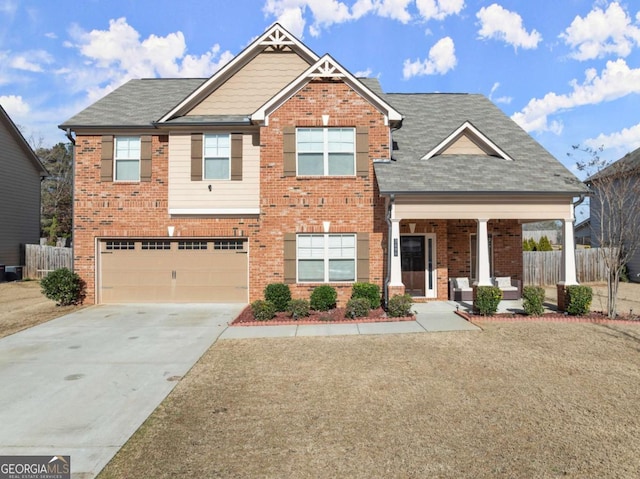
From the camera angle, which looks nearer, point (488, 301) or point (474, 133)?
point (488, 301)

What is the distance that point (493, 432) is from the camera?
454 cm

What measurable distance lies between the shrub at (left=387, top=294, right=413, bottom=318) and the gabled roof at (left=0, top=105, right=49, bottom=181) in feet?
78.6

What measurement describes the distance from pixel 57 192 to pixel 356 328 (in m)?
41.0

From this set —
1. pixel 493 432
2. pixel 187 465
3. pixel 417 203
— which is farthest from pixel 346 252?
pixel 187 465

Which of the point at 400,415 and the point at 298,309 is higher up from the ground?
the point at 298,309

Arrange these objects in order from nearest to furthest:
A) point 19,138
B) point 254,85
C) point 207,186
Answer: point 207,186 → point 254,85 → point 19,138

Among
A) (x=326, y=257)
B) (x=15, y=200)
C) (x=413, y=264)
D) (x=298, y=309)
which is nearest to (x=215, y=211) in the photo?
(x=326, y=257)

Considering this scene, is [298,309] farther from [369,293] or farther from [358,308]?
[369,293]

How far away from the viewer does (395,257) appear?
1141 centimetres

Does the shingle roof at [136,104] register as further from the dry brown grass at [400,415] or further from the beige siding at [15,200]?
the beige siding at [15,200]

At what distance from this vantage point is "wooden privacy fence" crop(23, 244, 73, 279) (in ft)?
72.6

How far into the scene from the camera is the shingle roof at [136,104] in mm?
13335

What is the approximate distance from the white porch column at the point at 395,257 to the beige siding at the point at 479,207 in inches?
14.6

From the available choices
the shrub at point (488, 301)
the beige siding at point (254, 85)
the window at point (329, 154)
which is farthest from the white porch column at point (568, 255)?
the beige siding at point (254, 85)
